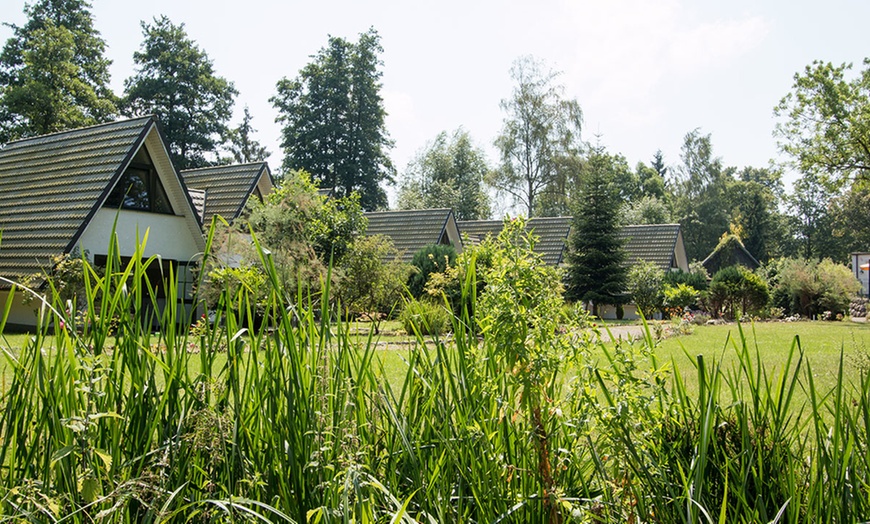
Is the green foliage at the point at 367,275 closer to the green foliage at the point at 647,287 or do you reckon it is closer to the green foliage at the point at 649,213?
the green foliage at the point at 647,287

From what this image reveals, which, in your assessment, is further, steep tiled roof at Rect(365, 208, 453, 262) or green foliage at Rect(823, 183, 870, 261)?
green foliage at Rect(823, 183, 870, 261)

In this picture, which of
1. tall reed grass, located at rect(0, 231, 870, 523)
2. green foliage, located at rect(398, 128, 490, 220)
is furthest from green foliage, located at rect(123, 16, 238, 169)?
tall reed grass, located at rect(0, 231, 870, 523)

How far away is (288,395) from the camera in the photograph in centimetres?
180

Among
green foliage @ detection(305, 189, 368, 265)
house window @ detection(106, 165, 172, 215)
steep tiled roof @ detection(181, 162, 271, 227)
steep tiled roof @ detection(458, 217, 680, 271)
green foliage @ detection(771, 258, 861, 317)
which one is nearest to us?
green foliage @ detection(305, 189, 368, 265)

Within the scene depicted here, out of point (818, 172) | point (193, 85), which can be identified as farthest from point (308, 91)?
point (818, 172)

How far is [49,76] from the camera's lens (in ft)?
112

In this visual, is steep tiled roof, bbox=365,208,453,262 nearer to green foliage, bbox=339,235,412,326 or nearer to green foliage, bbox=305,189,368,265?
green foliage, bbox=305,189,368,265

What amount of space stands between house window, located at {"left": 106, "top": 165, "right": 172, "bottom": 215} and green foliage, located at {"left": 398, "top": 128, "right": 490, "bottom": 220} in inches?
1290

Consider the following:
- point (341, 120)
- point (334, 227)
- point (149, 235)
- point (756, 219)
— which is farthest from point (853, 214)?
point (149, 235)

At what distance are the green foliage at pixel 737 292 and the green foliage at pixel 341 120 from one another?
2642 cm

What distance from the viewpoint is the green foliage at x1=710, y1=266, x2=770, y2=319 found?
26594 mm

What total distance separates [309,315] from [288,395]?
0.68 ft

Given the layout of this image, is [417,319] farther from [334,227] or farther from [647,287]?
[647,287]

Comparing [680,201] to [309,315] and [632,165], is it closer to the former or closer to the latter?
[632,165]
